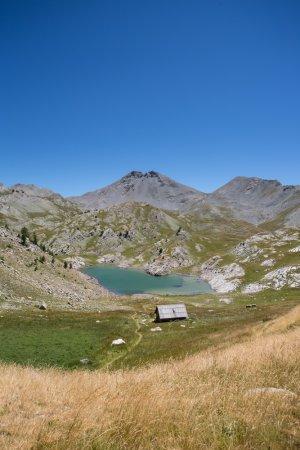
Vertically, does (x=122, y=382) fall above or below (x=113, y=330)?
above

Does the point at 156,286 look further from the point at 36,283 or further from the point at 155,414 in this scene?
the point at 155,414

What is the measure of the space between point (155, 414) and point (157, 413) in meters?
0.05

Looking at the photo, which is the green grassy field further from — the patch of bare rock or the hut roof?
the patch of bare rock

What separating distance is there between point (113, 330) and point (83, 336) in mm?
7838

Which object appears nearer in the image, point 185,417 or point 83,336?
point 185,417

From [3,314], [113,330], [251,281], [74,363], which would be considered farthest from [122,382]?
[251,281]

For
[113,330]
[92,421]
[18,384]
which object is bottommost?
[113,330]

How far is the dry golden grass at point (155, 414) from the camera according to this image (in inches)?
246

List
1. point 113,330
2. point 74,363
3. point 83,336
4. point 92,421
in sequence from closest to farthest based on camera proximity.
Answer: point 92,421, point 74,363, point 83,336, point 113,330

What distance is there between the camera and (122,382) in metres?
9.52

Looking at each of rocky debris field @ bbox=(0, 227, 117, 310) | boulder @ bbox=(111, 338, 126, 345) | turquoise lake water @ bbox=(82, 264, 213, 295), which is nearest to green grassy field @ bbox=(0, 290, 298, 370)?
boulder @ bbox=(111, 338, 126, 345)

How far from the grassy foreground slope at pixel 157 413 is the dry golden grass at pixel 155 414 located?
2 cm

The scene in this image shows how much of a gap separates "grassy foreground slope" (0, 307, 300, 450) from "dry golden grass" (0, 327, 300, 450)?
2 cm

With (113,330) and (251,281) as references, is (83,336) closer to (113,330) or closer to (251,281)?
(113,330)
